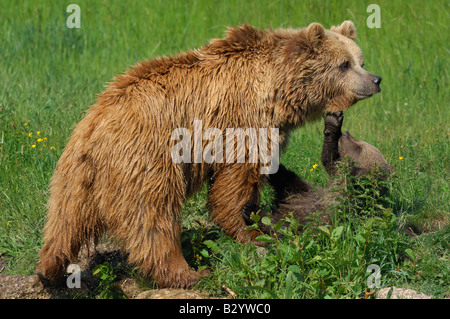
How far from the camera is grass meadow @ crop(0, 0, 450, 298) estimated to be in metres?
4.82

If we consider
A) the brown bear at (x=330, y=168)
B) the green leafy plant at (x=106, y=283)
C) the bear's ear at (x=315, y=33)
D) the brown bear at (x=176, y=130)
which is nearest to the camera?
the brown bear at (x=176, y=130)

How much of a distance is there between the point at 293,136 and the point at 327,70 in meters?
2.40

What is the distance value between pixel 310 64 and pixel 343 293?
206cm

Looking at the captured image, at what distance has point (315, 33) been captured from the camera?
17.7 ft

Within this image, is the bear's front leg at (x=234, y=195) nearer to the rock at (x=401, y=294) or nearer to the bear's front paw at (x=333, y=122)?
the bear's front paw at (x=333, y=122)

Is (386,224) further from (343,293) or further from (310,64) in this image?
(310,64)

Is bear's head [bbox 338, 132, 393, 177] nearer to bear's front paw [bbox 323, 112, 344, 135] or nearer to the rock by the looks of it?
bear's front paw [bbox 323, 112, 344, 135]

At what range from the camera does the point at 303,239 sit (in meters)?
4.84

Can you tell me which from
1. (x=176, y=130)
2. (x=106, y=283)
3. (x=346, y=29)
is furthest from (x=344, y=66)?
(x=106, y=283)

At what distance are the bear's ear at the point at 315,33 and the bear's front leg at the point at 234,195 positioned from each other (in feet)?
4.20

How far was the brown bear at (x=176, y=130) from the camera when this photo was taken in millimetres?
4664

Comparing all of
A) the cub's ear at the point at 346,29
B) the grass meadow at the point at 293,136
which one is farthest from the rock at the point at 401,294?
the cub's ear at the point at 346,29

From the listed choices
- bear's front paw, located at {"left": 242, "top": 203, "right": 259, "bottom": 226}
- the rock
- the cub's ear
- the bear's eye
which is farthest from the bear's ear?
the rock
